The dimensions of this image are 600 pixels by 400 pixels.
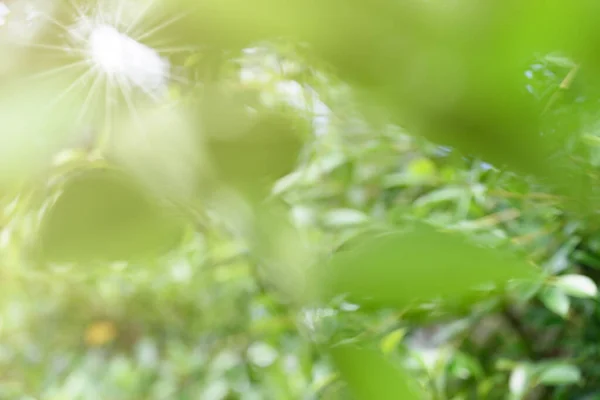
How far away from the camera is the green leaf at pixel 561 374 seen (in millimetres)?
444

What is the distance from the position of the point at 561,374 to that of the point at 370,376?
15.8 inches

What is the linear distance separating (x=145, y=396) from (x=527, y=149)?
71 cm

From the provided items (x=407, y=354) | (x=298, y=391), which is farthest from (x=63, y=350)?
(x=407, y=354)

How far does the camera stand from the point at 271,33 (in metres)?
0.07

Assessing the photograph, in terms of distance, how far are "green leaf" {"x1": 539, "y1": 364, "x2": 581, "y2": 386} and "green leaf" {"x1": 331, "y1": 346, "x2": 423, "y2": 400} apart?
1.28 ft

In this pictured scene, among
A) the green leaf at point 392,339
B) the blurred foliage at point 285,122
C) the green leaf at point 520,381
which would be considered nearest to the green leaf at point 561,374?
the green leaf at point 520,381

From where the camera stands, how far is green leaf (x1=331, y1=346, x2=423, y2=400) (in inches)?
4.5

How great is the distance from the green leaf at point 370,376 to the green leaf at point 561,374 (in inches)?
15.4

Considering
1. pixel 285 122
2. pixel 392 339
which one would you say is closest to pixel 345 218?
pixel 392 339

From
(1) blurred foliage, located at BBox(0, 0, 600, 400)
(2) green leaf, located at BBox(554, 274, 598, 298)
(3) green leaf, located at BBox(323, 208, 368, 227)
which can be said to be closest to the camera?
(1) blurred foliage, located at BBox(0, 0, 600, 400)

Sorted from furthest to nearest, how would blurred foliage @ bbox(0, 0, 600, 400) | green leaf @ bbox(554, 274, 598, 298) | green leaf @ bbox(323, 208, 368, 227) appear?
green leaf @ bbox(323, 208, 368, 227), green leaf @ bbox(554, 274, 598, 298), blurred foliage @ bbox(0, 0, 600, 400)

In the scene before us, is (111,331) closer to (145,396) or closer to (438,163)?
(145,396)

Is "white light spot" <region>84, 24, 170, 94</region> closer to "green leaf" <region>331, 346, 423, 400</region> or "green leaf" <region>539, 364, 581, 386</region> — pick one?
"green leaf" <region>331, 346, 423, 400</region>

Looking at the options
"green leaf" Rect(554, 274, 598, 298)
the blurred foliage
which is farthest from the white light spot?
"green leaf" Rect(554, 274, 598, 298)
